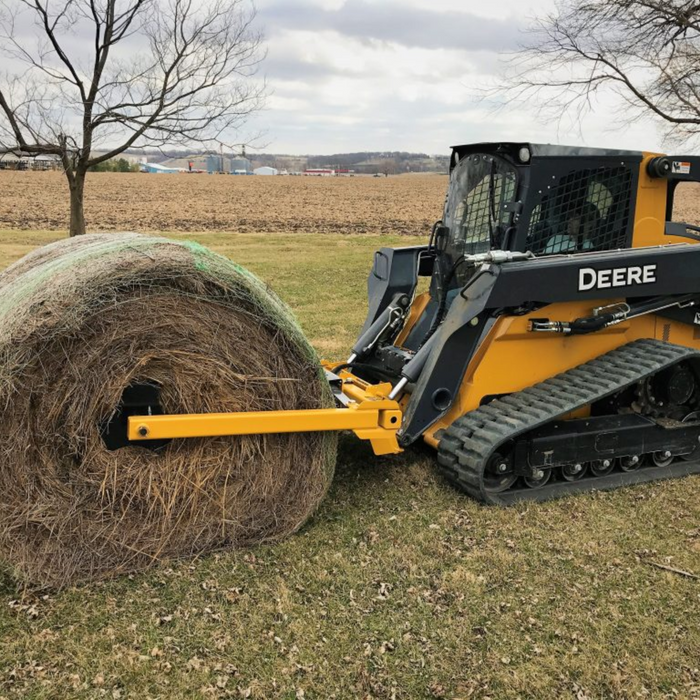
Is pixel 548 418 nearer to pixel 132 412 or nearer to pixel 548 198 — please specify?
pixel 548 198

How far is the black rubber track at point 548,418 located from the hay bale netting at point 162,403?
0.88 metres

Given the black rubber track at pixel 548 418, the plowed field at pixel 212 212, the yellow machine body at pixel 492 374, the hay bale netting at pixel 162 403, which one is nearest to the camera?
the hay bale netting at pixel 162 403

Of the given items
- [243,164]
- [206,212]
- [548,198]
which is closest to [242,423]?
[548,198]

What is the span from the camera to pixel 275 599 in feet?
12.5

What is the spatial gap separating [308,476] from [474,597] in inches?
46.3

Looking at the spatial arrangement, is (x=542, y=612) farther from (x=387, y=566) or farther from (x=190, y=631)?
(x=190, y=631)

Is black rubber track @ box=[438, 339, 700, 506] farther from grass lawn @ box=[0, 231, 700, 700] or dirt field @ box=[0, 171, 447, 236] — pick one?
dirt field @ box=[0, 171, 447, 236]

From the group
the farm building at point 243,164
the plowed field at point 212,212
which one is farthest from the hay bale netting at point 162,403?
the plowed field at point 212,212

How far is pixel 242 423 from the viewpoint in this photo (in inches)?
163

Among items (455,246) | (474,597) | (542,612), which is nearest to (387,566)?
(474,597)

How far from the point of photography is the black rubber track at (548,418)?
4.74 meters

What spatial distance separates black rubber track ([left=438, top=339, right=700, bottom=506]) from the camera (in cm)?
474

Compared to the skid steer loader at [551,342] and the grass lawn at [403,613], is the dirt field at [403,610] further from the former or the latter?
the skid steer loader at [551,342]

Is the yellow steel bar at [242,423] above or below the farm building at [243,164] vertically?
below
